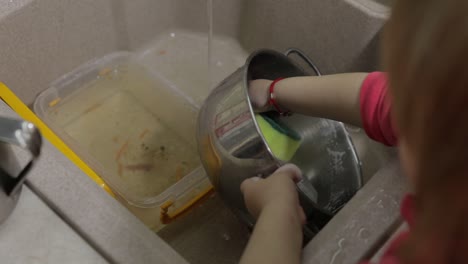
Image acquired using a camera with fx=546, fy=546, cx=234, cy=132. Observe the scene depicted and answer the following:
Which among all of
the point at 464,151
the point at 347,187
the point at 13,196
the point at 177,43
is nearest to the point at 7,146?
the point at 13,196

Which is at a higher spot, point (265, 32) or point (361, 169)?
point (265, 32)

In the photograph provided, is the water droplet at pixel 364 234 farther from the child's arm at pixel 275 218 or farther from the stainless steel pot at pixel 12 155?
the stainless steel pot at pixel 12 155

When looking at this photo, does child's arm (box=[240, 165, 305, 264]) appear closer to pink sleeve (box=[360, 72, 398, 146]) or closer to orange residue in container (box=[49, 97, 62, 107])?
pink sleeve (box=[360, 72, 398, 146])

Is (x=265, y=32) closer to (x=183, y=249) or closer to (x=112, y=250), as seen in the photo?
(x=183, y=249)

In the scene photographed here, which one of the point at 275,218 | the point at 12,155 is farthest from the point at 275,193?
the point at 12,155

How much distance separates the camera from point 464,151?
313 millimetres

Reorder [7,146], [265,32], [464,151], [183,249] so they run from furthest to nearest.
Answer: [265,32] → [183,249] → [7,146] → [464,151]

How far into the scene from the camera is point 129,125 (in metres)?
0.91

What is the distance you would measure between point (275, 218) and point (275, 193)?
0.16 ft

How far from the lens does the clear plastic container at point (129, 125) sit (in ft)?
2.68

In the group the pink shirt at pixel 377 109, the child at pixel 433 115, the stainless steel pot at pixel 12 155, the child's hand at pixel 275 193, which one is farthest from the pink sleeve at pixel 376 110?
the stainless steel pot at pixel 12 155

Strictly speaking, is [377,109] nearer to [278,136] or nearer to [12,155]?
[278,136]

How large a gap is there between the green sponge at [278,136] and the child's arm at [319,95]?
2 cm

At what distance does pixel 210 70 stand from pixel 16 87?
0.35 metres
